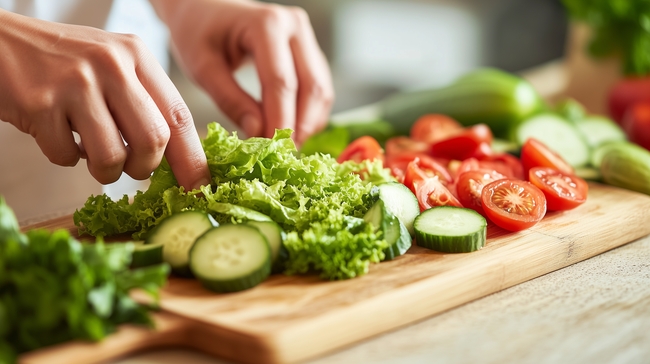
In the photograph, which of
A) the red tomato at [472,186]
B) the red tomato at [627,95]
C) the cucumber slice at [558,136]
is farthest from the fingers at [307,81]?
the red tomato at [627,95]

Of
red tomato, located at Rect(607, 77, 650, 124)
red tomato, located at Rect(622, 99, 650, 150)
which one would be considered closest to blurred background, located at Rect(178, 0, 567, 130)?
red tomato, located at Rect(607, 77, 650, 124)

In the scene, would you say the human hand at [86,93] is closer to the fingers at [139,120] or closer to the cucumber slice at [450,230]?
the fingers at [139,120]

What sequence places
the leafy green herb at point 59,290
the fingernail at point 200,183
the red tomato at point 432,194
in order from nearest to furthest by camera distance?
the leafy green herb at point 59,290 < the fingernail at point 200,183 < the red tomato at point 432,194

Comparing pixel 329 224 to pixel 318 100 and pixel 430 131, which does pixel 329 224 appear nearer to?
pixel 318 100

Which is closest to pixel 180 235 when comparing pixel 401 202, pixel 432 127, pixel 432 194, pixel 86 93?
pixel 86 93

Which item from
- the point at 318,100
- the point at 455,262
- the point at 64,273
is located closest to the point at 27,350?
the point at 64,273

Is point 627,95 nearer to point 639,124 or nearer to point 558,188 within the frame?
point 639,124

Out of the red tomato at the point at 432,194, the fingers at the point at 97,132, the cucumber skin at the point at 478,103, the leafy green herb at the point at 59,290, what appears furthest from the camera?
the cucumber skin at the point at 478,103

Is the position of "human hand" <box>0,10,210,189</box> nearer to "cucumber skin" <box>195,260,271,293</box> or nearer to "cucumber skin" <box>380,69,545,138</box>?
"cucumber skin" <box>195,260,271,293</box>
